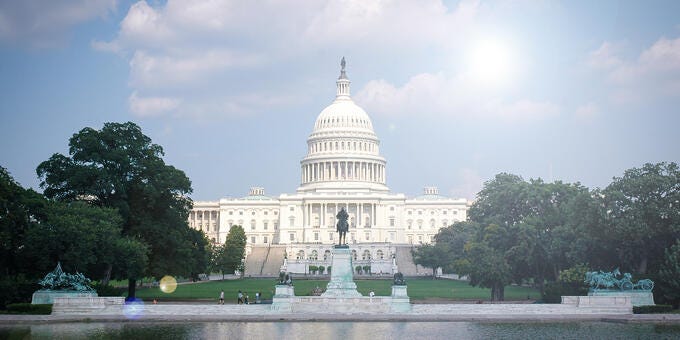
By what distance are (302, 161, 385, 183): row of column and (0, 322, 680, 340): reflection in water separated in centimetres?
12822

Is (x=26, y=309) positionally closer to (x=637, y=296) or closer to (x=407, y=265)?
(x=637, y=296)

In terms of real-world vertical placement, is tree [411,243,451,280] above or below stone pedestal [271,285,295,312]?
above

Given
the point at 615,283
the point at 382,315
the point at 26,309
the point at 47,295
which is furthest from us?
the point at 615,283

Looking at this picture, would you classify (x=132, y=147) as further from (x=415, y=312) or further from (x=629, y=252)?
(x=629, y=252)

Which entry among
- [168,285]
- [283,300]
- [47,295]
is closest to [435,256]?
[168,285]

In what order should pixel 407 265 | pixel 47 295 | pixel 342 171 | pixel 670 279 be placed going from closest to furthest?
pixel 47 295
pixel 670 279
pixel 407 265
pixel 342 171

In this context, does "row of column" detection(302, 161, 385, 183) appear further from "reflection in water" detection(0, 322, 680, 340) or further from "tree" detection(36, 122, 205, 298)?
"reflection in water" detection(0, 322, 680, 340)

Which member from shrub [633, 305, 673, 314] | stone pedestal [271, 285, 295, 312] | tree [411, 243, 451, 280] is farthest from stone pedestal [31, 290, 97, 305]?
tree [411, 243, 451, 280]

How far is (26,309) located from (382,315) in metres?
17.8

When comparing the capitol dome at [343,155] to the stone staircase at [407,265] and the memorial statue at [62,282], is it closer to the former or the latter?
the stone staircase at [407,265]

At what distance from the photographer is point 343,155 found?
6713 inches

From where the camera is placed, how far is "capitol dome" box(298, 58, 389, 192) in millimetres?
171250

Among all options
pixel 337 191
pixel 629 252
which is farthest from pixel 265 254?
pixel 629 252

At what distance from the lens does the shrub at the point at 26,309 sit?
45625mm
